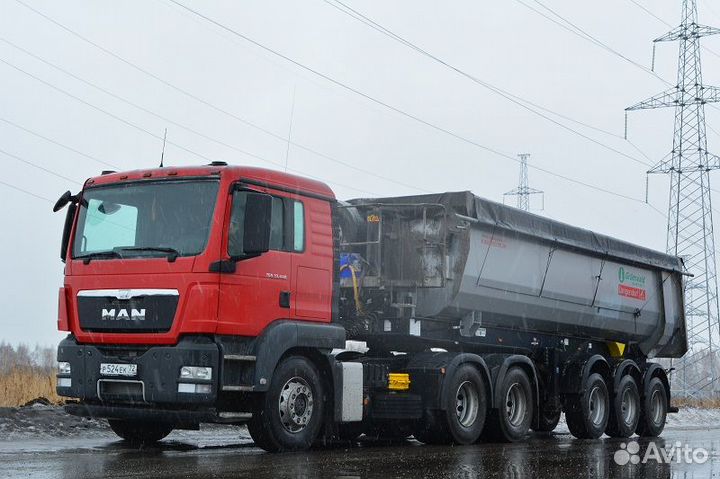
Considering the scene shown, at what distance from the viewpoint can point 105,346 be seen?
10.7 metres

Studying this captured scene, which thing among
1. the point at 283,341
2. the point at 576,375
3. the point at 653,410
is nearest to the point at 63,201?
the point at 283,341

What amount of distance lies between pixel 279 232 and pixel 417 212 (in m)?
2.46

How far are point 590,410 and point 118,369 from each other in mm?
8089

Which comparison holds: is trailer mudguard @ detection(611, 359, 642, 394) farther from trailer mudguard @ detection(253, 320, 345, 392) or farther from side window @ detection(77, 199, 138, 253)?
side window @ detection(77, 199, 138, 253)

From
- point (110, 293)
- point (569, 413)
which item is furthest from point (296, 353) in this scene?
point (569, 413)

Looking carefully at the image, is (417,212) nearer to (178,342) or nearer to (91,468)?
(178,342)

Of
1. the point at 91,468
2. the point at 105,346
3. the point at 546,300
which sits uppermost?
the point at 546,300

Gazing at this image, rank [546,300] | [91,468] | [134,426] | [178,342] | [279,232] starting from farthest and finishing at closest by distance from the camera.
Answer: [546,300] → [134,426] → [279,232] → [178,342] → [91,468]

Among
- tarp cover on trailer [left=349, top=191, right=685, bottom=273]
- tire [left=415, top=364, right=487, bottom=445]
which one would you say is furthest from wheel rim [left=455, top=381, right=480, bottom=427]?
tarp cover on trailer [left=349, top=191, right=685, bottom=273]

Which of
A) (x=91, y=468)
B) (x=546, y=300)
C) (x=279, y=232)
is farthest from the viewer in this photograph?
(x=546, y=300)

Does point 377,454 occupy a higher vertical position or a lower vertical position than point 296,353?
lower

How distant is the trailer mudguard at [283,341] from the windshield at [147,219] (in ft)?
3.76

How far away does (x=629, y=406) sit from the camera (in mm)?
17016

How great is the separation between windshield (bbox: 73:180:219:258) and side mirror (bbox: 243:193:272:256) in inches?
17.7
